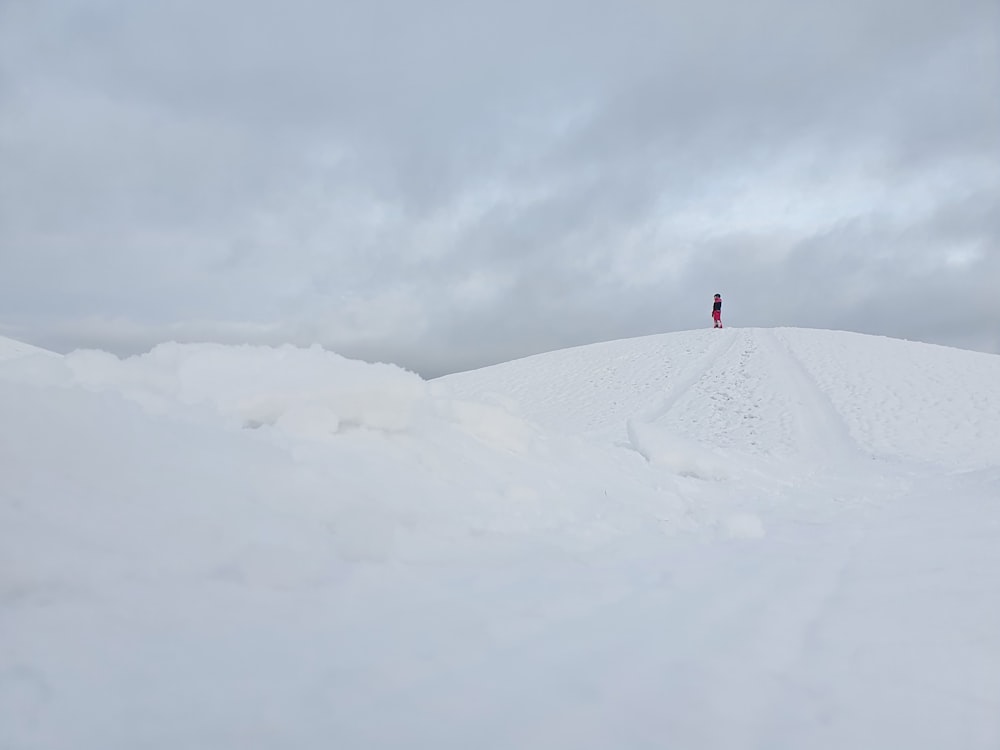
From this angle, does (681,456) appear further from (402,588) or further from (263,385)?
(402,588)

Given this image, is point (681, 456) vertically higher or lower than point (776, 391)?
lower

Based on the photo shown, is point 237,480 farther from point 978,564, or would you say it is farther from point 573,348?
point 573,348

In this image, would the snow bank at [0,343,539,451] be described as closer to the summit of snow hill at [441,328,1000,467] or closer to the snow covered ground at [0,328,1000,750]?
the snow covered ground at [0,328,1000,750]

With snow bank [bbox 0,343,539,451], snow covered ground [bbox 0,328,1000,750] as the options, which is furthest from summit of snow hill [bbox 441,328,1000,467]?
snow covered ground [bbox 0,328,1000,750]

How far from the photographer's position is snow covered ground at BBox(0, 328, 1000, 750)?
2.02m

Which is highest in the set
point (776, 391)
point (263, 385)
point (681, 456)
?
point (776, 391)

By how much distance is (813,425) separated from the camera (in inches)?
669

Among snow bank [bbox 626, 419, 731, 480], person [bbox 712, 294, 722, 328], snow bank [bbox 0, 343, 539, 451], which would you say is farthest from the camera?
person [bbox 712, 294, 722, 328]

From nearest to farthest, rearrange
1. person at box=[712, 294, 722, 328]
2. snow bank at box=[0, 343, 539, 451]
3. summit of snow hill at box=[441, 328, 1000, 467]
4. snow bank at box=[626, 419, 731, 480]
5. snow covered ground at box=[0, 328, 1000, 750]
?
snow covered ground at box=[0, 328, 1000, 750]
snow bank at box=[0, 343, 539, 451]
snow bank at box=[626, 419, 731, 480]
summit of snow hill at box=[441, 328, 1000, 467]
person at box=[712, 294, 722, 328]

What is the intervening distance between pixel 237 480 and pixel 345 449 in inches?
41.1

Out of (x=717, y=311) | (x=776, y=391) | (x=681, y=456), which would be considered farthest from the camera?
(x=717, y=311)

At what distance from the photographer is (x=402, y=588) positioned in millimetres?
2961

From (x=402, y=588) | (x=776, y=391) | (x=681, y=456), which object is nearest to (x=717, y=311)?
(x=776, y=391)

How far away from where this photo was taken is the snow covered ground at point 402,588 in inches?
79.5
